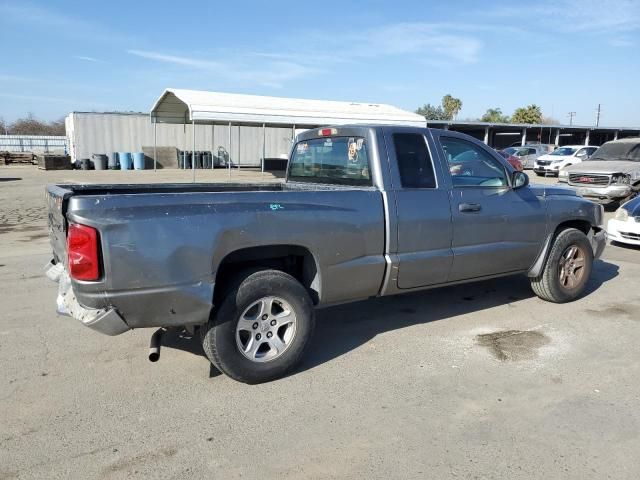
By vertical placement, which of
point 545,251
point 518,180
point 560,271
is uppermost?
point 518,180

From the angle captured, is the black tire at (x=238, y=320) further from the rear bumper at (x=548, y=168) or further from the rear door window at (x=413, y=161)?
the rear bumper at (x=548, y=168)

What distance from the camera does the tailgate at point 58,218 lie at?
3338mm

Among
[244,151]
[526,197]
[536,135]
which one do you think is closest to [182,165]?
[244,151]

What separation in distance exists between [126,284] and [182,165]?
30763 millimetres

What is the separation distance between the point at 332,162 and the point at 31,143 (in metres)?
50.9

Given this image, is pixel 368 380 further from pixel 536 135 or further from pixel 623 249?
pixel 536 135

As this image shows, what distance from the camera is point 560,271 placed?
18.6 ft

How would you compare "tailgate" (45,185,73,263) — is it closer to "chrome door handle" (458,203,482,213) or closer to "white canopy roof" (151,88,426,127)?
"chrome door handle" (458,203,482,213)

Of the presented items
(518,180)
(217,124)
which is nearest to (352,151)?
(518,180)

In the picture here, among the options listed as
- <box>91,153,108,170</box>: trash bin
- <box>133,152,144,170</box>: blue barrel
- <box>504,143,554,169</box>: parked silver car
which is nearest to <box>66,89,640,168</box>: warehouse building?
<box>133,152,144,170</box>: blue barrel

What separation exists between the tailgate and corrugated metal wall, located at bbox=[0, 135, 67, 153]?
158 feet

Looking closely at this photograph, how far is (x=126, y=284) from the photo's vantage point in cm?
321

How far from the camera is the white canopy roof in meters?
21.2

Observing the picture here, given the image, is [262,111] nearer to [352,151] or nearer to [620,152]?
→ [620,152]
